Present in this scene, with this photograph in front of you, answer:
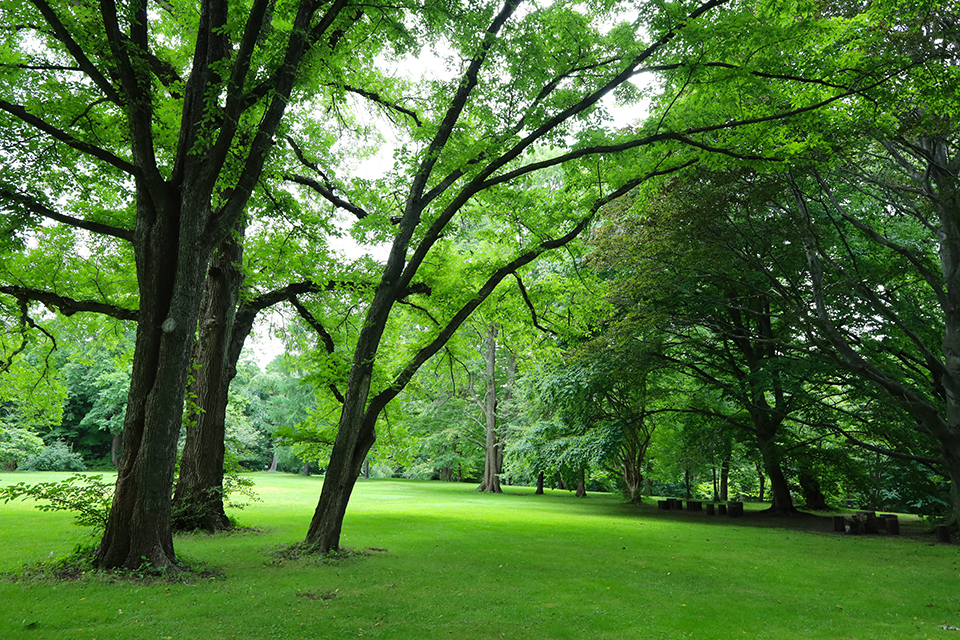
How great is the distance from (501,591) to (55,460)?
39.0 metres

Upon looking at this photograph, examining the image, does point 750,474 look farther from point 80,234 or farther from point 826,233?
point 80,234

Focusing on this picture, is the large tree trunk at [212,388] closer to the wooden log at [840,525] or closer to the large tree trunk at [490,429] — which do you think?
the wooden log at [840,525]

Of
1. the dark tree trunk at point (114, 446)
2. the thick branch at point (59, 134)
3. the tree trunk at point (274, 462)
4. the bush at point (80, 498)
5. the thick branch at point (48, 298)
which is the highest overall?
the thick branch at point (59, 134)

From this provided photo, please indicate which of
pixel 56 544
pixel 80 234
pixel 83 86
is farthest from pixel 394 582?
pixel 80 234

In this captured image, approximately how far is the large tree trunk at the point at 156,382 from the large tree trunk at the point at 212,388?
142 inches

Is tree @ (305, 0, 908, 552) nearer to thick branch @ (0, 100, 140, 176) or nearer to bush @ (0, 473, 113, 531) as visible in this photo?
bush @ (0, 473, 113, 531)

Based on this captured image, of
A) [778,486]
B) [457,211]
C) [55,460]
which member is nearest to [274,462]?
[55,460]

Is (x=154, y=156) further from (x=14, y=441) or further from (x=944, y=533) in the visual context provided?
(x=14, y=441)

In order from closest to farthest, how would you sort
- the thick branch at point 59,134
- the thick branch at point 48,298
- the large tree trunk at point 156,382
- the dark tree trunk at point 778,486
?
the thick branch at point 59,134
the large tree trunk at point 156,382
the thick branch at point 48,298
the dark tree trunk at point 778,486

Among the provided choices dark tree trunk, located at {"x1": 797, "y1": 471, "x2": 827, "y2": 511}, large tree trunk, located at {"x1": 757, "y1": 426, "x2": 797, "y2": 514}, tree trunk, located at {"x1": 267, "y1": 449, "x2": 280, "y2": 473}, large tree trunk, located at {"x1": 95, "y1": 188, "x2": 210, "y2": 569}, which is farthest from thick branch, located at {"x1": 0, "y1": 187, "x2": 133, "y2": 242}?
tree trunk, located at {"x1": 267, "y1": 449, "x2": 280, "y2": 473}

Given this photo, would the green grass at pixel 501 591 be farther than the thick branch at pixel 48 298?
No

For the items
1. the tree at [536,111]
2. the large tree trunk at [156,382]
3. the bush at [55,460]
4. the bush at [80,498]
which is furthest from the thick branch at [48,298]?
the bush at [55,460]

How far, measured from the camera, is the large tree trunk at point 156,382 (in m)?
6.17

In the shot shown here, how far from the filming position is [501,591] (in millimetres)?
6199
